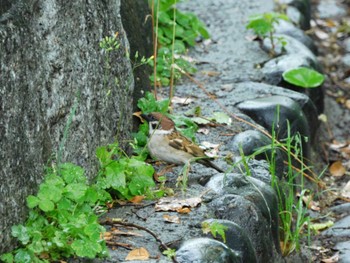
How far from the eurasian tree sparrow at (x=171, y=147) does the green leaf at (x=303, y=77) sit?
1973mm

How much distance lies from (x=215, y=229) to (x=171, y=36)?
3096 millimetres

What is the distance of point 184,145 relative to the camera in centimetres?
481

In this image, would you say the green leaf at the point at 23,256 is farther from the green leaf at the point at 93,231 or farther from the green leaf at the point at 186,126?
the green leaf at the point at 186,126

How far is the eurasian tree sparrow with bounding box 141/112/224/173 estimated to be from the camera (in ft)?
15.8

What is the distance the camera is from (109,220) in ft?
13.4

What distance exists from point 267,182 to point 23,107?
6.06 feet

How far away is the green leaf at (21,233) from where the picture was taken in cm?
339

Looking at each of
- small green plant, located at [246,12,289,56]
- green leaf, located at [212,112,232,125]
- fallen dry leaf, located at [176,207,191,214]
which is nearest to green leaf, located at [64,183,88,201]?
fallen dry leaf, located at [176,207,191,214]

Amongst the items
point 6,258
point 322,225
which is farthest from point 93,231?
point 322,225

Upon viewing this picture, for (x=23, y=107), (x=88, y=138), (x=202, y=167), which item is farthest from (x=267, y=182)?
(x=23, y=107)

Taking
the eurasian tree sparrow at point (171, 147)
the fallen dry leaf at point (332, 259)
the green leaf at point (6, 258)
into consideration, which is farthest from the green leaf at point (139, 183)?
the fallen dry leaf at point (332, 259)

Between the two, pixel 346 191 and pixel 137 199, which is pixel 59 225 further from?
pixel 346 191

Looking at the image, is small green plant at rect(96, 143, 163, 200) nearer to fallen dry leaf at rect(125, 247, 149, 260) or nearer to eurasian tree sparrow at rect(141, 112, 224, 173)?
eurasian tree sparrow at rect(141, 112, 224, 173)

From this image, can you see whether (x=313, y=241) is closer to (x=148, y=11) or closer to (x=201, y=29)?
(x=148, y=11)
